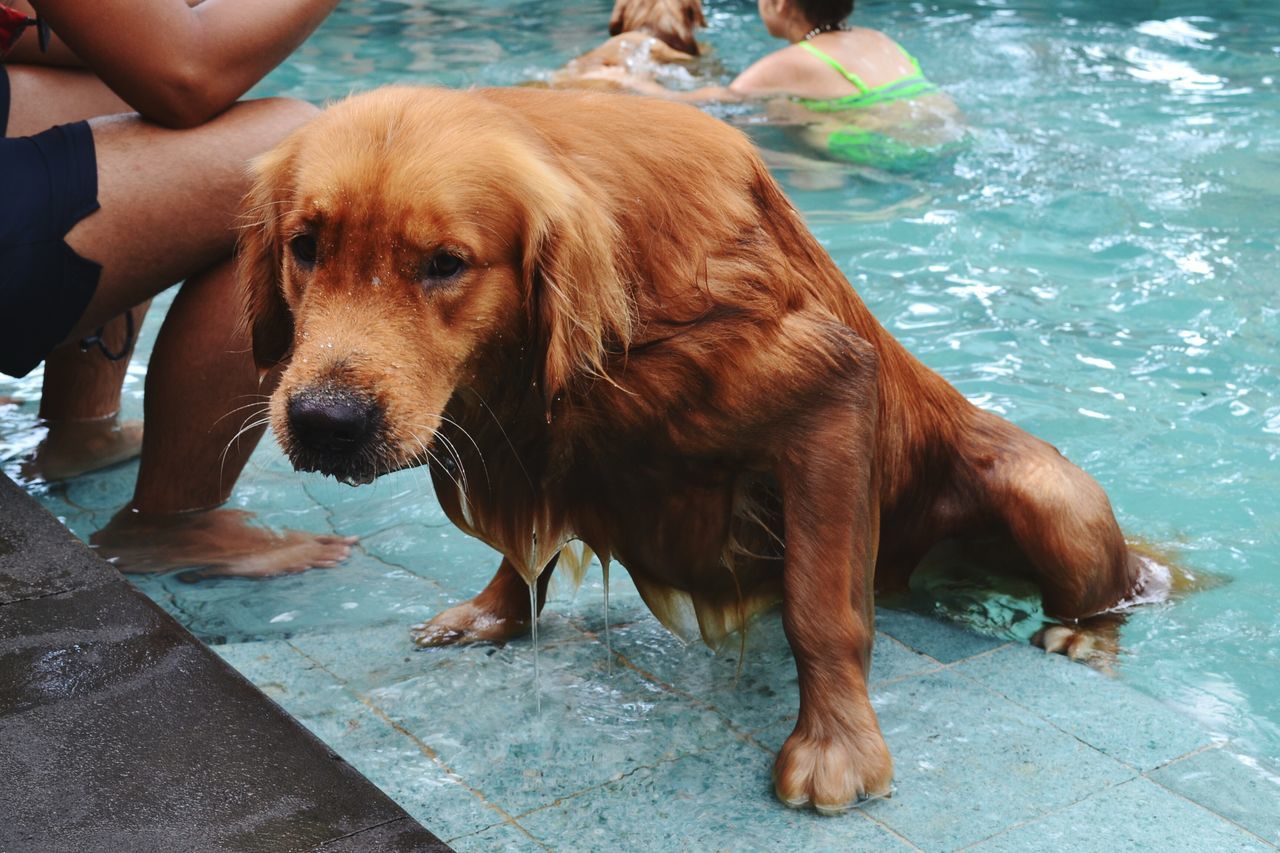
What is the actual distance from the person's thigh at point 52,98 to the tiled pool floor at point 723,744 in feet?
4.94

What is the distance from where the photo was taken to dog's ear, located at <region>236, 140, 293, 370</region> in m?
2.42

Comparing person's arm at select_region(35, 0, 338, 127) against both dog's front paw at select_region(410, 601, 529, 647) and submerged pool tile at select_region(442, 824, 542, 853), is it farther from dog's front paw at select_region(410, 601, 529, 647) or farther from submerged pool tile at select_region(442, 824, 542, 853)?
submerged pool tile at select_region(442, 824, 542, 853)

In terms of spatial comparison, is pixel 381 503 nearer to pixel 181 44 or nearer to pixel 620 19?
pixel 181 44

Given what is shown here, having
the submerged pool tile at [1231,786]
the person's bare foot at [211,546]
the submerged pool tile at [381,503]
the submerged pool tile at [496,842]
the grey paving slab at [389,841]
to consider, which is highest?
the grey paving slab at [389,841]

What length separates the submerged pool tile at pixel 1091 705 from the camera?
103 inches

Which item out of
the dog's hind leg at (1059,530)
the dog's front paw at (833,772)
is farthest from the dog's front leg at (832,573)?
the dog's hind leg at (1059,530)

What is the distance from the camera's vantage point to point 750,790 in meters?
2.52

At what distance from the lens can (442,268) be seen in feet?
7.32

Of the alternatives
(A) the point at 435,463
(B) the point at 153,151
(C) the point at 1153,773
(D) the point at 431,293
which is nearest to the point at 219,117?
(B) the point at 153,151

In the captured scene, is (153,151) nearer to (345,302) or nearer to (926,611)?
(345,302)

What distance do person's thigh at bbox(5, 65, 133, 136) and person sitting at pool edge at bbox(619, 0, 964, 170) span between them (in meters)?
4.72

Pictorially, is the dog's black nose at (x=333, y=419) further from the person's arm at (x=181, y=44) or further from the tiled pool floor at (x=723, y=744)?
the person's arm at (x=181, y=44)

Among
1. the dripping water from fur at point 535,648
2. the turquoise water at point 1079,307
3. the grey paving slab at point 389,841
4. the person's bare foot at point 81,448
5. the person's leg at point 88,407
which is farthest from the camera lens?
the person's leg at point 88,407

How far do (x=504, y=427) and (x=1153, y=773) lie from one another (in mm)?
1337
